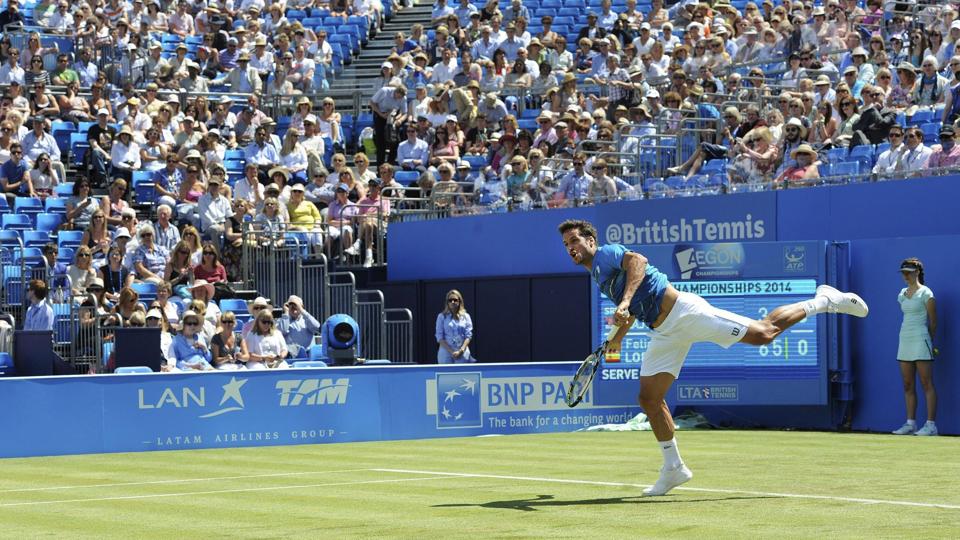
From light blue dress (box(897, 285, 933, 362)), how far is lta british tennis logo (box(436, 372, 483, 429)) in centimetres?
518

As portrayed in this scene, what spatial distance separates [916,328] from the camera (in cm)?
1848

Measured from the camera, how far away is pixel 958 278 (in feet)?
60.8

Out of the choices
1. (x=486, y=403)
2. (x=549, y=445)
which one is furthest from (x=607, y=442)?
(x=486, y=403)

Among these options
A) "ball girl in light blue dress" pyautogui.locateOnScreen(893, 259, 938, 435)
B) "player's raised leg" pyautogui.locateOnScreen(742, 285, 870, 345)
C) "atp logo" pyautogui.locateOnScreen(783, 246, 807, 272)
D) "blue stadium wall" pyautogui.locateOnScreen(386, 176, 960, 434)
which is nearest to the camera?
"player's raised leg" pyautogui.locateOnScreen(742, 285, 870, 345)

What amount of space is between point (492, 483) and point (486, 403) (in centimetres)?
745

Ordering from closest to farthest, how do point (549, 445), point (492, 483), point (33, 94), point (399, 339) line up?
point (492, 483)
point (549, 445)
point (399, 339)
point (33, 94)

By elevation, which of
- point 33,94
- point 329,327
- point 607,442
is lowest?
point 607,442

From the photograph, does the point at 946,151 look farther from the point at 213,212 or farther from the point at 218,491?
the point at 213,212

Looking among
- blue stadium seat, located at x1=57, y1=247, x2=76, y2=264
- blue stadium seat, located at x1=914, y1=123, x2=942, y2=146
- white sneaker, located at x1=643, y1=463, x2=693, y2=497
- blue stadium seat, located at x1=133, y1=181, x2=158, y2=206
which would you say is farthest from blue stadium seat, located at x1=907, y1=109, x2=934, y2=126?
blue stadium seat, located at x1=133, y1=181, x2=158, y2=206

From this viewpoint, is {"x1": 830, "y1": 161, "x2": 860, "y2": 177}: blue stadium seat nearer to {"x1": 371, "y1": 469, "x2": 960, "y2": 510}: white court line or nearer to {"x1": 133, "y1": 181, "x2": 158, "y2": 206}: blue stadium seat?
{"x1": 371, "y1": 469, "x2": 960, "y2": 510}: white court line

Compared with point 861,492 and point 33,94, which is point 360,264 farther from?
point 861,492

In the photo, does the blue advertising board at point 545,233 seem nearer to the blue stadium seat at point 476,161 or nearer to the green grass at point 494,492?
the blue stadium seat at point 476,161

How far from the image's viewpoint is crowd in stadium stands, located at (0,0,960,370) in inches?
852

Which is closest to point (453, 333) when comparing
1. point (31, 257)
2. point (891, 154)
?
point (31, 257)
